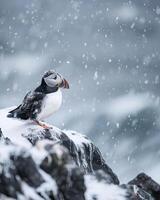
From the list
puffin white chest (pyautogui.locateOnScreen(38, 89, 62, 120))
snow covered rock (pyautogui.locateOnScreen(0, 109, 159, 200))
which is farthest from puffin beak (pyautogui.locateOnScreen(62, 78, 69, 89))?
snow covered rock (pyautogui.locateOnScreen(0, 109, 159, 200))

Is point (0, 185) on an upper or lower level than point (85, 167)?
upper

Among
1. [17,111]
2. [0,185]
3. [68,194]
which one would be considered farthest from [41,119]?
[0,185]

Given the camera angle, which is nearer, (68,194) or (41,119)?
(68,194)

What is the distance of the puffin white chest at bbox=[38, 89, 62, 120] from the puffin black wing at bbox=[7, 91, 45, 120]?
11 centimetres

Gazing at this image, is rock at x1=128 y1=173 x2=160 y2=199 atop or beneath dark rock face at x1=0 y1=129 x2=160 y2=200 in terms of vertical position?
beneath

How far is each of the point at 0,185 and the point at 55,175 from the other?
1.27 m

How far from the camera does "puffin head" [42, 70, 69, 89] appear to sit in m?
14.8

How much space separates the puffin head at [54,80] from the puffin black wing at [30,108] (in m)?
0.36

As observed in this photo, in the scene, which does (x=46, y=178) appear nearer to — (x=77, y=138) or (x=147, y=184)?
(x=77, y=138)

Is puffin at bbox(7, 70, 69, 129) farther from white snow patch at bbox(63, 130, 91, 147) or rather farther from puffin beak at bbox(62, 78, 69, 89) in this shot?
white snow patch at bbox(63, 130, 91, 147)

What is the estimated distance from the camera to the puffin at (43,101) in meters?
14.7

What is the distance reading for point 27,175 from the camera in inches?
392

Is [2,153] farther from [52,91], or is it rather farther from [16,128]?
[52,91]

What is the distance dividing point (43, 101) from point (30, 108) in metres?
0.42
